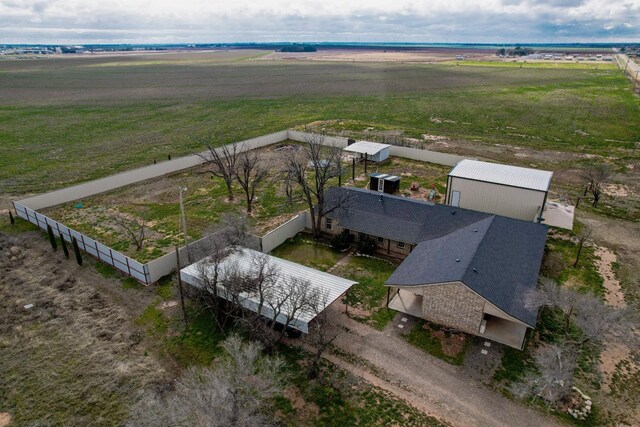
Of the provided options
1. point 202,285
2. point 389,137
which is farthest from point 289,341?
point 389,137

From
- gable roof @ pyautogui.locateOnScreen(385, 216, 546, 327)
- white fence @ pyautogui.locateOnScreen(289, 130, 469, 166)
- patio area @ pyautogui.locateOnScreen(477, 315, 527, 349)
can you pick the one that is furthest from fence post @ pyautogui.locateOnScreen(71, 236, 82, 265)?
white fence @ pyautogui.locateOnScreen(289, 130, 469, 166)

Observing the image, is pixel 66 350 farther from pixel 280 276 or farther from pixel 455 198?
pixel 455 198

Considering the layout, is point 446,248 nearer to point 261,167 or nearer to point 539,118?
point 261,167

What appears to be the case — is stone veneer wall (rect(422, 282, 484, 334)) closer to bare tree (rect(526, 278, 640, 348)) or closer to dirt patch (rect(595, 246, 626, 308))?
bare tree (rect(526, 278, 640, 348))

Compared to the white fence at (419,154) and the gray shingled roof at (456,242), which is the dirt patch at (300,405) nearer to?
the gray shingled roof at (456,242)

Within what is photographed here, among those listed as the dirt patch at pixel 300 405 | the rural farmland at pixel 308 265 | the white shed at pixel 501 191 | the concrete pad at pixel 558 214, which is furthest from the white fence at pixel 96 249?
the concrete pad at pixel 558 214

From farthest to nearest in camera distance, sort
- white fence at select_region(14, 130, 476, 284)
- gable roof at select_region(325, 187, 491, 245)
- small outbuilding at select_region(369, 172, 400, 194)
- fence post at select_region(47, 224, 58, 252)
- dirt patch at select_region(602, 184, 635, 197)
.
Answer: dirt patch at select_region(602, 184, 635, 197) < small outbuilding at select_region(369, 172, 400, 194) < fence post at select_region(47, 224, 58, 252) < gable roof at select_region(325, 187, 491, 245) < white fence at select_region(14, 130, 476, 284)

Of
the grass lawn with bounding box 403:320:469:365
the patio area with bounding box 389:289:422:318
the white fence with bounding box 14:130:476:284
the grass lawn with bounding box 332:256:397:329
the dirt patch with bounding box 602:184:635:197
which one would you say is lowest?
the grass lawn with bounding box 403:320:469:365

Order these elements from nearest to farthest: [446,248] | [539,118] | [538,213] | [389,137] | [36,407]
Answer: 1. [36,407]
2. [446,248]
3. [538,213]
4. [389,137]
5. [539,118]
